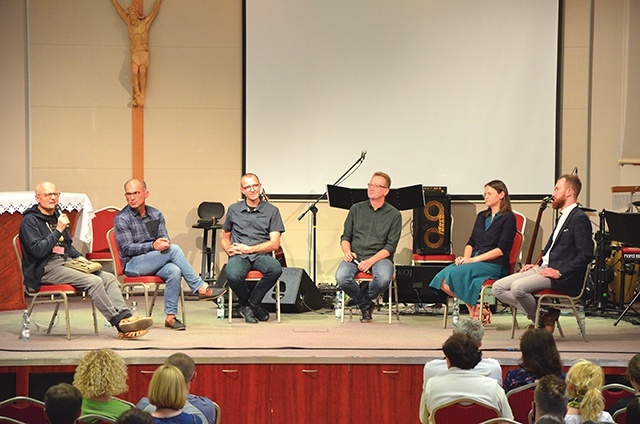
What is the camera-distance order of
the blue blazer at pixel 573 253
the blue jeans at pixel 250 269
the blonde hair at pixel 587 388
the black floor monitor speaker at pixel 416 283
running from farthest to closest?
the black floor monitor speaker at pixel 416 283 → the blue jeans at pixel 250 269 → the blue blazer at pixel 573 253 → the blonde hair at pixel 587 388

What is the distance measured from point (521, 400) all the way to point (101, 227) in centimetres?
552

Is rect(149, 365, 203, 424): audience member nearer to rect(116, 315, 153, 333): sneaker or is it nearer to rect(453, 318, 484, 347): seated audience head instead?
rect(453, 318, 484, 347): seated audience head

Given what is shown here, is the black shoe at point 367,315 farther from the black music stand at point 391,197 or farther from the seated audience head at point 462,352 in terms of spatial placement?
the seated audience head at point 462,352

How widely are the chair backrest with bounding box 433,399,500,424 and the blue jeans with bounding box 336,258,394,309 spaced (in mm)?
3400

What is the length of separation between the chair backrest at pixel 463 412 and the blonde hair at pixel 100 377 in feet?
4.45

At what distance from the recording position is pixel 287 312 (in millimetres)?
8031

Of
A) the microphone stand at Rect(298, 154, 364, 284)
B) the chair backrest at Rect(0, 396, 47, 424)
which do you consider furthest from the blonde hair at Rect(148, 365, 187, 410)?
the microphone stand at Rect(298, 154, 364, 284)

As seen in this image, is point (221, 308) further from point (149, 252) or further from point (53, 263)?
point (53, 263)

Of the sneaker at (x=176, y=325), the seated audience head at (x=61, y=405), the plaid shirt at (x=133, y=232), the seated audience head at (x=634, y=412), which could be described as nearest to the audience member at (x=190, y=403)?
the seated audience head at (x=61, y=405)

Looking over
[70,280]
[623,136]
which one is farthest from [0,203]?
[623,136]

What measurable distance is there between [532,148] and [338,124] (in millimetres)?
1984

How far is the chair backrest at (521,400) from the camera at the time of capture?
4.34m

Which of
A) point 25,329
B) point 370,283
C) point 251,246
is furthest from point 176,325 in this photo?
point 370,283

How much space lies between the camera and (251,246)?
24.3 feet
